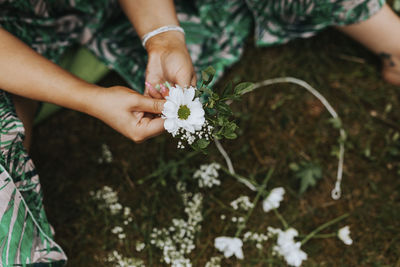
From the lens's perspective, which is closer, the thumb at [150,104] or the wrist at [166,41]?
the thumb at [150,104]

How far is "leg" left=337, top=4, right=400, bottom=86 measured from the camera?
152 cm

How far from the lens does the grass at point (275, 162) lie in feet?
4.91

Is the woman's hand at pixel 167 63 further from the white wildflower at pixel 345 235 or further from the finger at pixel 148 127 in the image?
the white wildflower at pixel 345 235

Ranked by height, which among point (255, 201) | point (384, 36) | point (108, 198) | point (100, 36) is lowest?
point (255, 201)

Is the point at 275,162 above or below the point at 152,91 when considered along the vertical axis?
below

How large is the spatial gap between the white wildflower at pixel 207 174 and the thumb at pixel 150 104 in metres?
0.48

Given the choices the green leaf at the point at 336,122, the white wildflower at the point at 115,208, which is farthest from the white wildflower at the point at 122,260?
the green leaf at the point at 336,122

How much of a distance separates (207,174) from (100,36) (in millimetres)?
695

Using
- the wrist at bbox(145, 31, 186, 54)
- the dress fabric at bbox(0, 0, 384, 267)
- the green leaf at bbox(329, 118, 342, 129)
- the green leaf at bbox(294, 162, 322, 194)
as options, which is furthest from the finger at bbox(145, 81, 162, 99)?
the green leaf at bbox(329, 118, 342, 129)

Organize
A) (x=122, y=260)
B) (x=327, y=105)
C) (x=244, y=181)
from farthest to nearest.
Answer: (x=327, y=105) → (x=244, y=181) → (x=122, y=260)

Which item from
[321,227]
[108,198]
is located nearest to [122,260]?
[108,198]

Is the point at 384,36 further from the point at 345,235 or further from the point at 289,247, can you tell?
the point at 289,247

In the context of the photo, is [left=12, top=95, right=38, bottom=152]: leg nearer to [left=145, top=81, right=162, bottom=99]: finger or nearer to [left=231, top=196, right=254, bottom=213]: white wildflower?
[left=145, top=81, right=162, bottom=99]: finger

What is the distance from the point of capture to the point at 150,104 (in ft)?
3.43
